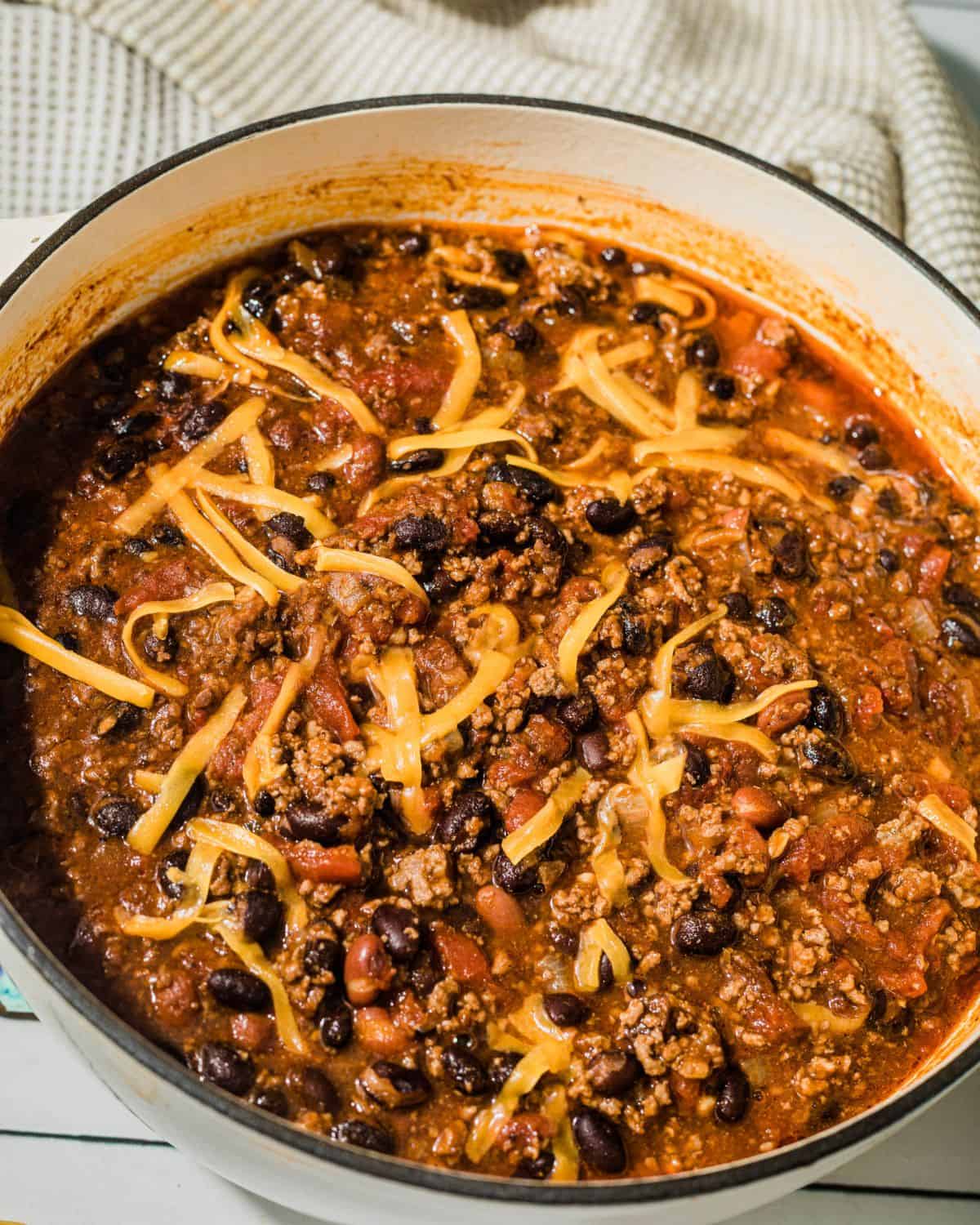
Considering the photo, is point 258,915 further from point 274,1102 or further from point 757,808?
point 757,808

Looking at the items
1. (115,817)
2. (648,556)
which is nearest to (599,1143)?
(115,817)

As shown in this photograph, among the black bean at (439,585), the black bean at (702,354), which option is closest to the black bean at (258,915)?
the black bean at (439,585)

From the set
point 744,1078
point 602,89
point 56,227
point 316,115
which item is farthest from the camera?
point 602,89

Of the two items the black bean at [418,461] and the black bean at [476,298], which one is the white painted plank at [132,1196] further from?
the black bean at [476,298]

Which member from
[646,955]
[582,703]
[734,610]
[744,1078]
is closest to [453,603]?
[582,703]

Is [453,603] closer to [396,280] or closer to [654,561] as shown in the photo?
[654,561]
